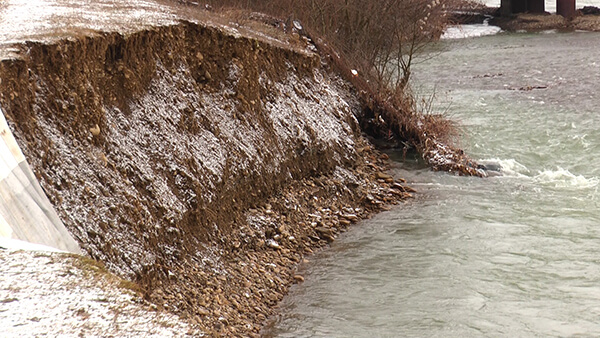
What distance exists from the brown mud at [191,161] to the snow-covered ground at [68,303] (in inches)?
39.2

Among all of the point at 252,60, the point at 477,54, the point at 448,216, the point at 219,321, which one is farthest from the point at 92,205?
the point at 477,54

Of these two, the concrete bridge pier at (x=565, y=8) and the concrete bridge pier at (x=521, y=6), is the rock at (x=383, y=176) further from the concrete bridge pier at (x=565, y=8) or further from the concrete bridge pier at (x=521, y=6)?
the concrete bridge pier at (x=521, y=6)

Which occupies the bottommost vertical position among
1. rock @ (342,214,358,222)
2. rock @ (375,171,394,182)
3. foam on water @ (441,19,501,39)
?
foam on water @ (441,19,501,39)

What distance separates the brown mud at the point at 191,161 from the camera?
7773 mm

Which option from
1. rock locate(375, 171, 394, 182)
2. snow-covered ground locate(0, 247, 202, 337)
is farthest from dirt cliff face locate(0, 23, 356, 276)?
snow-covered ground locate(0, 247, 202, 337)

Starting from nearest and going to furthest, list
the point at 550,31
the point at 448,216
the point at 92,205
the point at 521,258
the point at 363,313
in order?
the point at 92,205, the point at 363,313, the point at 521,258, the point at 448,216, the point at 550,31

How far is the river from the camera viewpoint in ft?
28.1

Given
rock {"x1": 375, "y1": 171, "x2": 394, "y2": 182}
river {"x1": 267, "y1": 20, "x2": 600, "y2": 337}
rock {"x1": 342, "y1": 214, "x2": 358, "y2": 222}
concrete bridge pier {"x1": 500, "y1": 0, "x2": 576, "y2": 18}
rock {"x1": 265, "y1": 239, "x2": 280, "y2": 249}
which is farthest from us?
concrete bridge pier {"x1": 500, "y1": 0, "x2": 576, "y2": 18}

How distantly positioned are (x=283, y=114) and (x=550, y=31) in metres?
28.3

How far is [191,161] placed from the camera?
32.1ft

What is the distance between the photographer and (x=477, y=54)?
102 ft

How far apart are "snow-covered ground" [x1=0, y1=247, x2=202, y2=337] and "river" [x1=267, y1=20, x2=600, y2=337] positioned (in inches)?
148

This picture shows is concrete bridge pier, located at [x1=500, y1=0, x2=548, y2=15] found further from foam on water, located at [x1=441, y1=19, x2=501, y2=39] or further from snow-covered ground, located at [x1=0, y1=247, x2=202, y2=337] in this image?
snow-covered ground, located at [x1=0, y1=247, x2=202, y2=337]

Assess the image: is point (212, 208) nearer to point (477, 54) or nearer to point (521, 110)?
point (521, 110)
